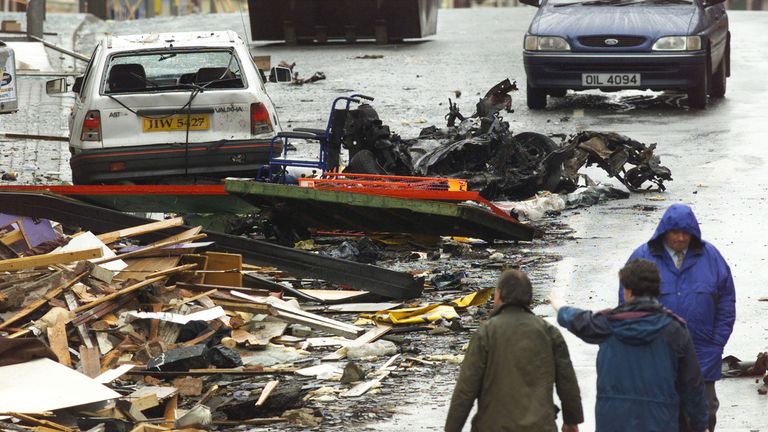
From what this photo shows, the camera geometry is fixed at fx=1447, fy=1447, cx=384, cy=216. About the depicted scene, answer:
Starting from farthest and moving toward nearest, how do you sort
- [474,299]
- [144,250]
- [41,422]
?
[144,250]
[474,299]
[41,422]

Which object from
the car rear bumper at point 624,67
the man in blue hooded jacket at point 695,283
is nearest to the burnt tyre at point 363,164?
the car rear bumper at point 624,67

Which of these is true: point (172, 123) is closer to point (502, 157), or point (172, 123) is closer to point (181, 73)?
point (181, 73)

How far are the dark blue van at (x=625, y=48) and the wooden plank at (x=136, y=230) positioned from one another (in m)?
9.19

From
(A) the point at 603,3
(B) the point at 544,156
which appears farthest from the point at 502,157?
(A) the point at 603,3

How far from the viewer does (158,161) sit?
504 inches

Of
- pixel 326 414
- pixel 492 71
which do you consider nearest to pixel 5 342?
pixel 326 414

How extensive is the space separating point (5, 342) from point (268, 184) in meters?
4.00

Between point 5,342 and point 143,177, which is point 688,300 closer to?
point 5,342

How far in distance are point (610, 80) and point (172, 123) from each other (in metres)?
7.62

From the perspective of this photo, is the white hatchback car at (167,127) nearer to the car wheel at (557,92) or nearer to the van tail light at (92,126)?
the van tail light at (92,126)

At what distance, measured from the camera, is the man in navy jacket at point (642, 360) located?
581 centimetres

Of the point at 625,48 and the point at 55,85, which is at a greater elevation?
the point at 625,48

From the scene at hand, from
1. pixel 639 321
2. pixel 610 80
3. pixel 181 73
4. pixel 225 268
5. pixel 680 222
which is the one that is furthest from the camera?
pixel 610 80

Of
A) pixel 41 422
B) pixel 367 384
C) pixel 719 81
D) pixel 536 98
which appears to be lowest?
pixel 367 384
